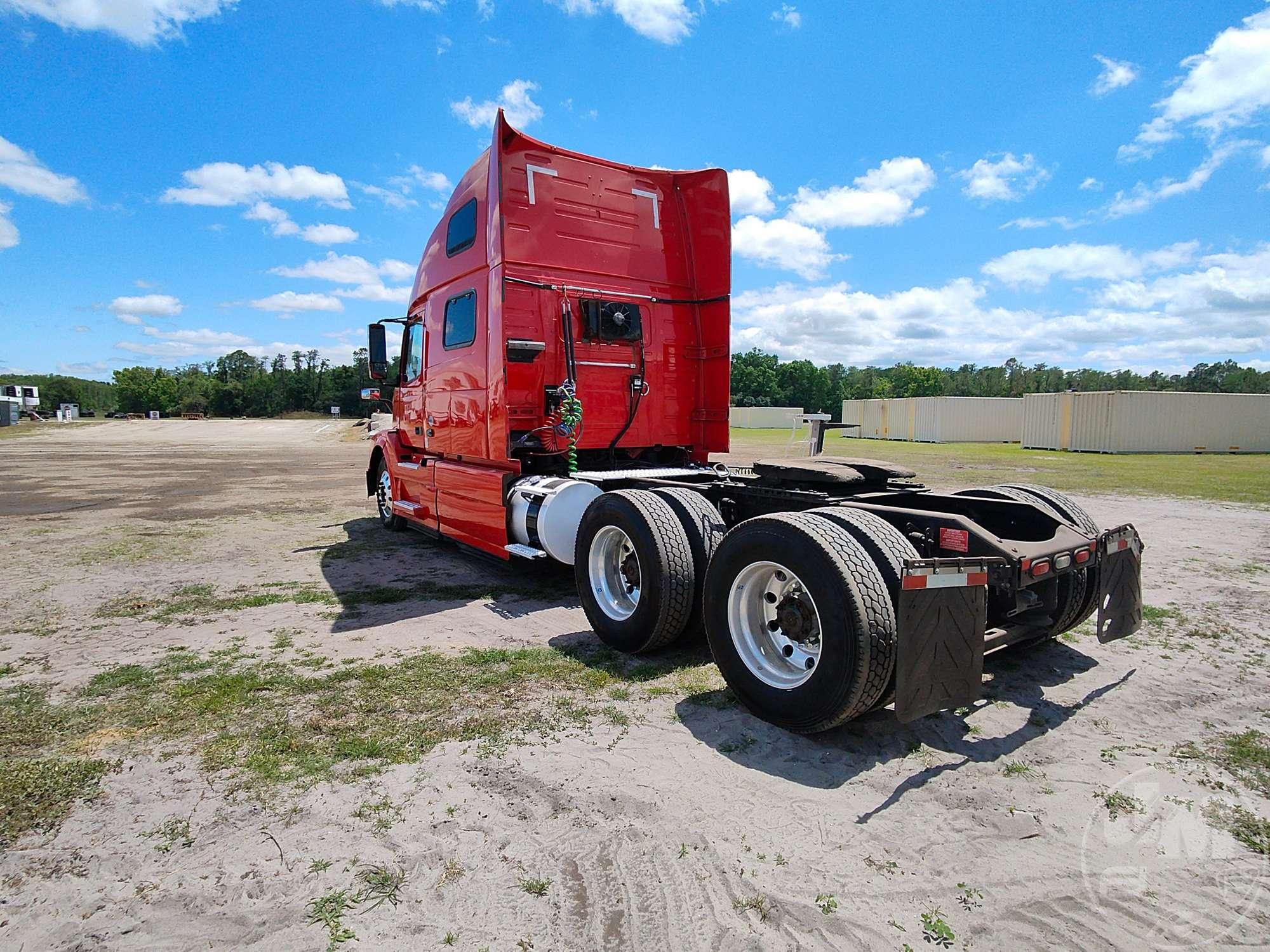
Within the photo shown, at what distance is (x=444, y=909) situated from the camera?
7.31ft

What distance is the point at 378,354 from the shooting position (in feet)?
29.2

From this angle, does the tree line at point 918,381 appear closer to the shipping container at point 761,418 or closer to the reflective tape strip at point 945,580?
the shipping container at point 761,418

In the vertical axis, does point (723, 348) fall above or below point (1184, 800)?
above

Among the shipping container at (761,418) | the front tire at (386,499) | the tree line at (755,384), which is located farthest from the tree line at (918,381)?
the front tire at (386,499)

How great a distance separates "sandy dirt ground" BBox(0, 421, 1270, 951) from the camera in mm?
2170

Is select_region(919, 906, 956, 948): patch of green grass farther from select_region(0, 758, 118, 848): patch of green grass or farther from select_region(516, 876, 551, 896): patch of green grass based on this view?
select_region(0, 758, 118, 848): patch of green grass

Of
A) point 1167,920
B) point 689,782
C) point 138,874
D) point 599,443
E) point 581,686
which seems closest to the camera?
point 1167,920

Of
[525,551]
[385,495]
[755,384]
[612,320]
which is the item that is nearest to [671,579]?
[525,551]

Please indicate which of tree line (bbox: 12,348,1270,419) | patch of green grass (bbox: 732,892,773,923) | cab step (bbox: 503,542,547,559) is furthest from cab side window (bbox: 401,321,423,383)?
tree line (bbox: 12,348,1270,419)

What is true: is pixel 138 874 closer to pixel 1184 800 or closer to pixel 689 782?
pixel 689 782

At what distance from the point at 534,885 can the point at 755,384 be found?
396 ft

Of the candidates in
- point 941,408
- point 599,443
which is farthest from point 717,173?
point 941,408

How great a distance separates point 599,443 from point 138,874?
500 cm

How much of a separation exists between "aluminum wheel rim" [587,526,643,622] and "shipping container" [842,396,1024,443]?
39.5m
